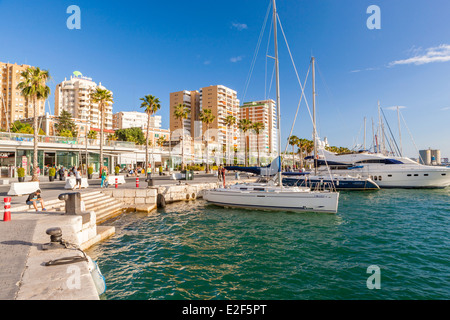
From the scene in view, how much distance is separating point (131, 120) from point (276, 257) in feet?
433

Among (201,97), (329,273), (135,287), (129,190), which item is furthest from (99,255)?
(201,97)

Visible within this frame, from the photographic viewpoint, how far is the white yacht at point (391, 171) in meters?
29.6

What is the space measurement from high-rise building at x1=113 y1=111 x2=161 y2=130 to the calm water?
119068 mm

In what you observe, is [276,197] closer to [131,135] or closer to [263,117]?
[131,135]

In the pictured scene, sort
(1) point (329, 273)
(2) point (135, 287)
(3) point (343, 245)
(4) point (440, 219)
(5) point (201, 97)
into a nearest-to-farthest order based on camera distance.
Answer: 1. (2) point (135, 287)
2. (1) point (329, 273)
3. (3) point (343, 245)
4. (4) point (440, 219)
5. (5) point (201, 97)

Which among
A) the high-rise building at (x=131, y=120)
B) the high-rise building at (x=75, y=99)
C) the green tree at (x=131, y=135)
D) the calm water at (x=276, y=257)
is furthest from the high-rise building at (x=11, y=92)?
the calm water at (x=276, y=257)

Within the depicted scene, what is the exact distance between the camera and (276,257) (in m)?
8.56

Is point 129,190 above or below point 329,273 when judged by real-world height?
above

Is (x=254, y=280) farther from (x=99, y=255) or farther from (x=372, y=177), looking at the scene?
(x=372, y=177)

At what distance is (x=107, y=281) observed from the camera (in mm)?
6668

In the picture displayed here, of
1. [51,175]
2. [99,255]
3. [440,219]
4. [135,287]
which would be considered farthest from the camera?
[51,175]

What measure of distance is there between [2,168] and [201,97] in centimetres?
10161

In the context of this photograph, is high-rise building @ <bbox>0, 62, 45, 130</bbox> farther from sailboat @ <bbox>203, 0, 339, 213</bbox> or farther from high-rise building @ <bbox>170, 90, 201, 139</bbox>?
sailboat @ <bbox>203, 0, 339, 213</bbox>

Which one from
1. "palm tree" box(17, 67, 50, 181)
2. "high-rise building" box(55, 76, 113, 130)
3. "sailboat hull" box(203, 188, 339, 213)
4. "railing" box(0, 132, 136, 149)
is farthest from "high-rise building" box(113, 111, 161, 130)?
"sailboat hull" box(203, 188, 339, 213)
